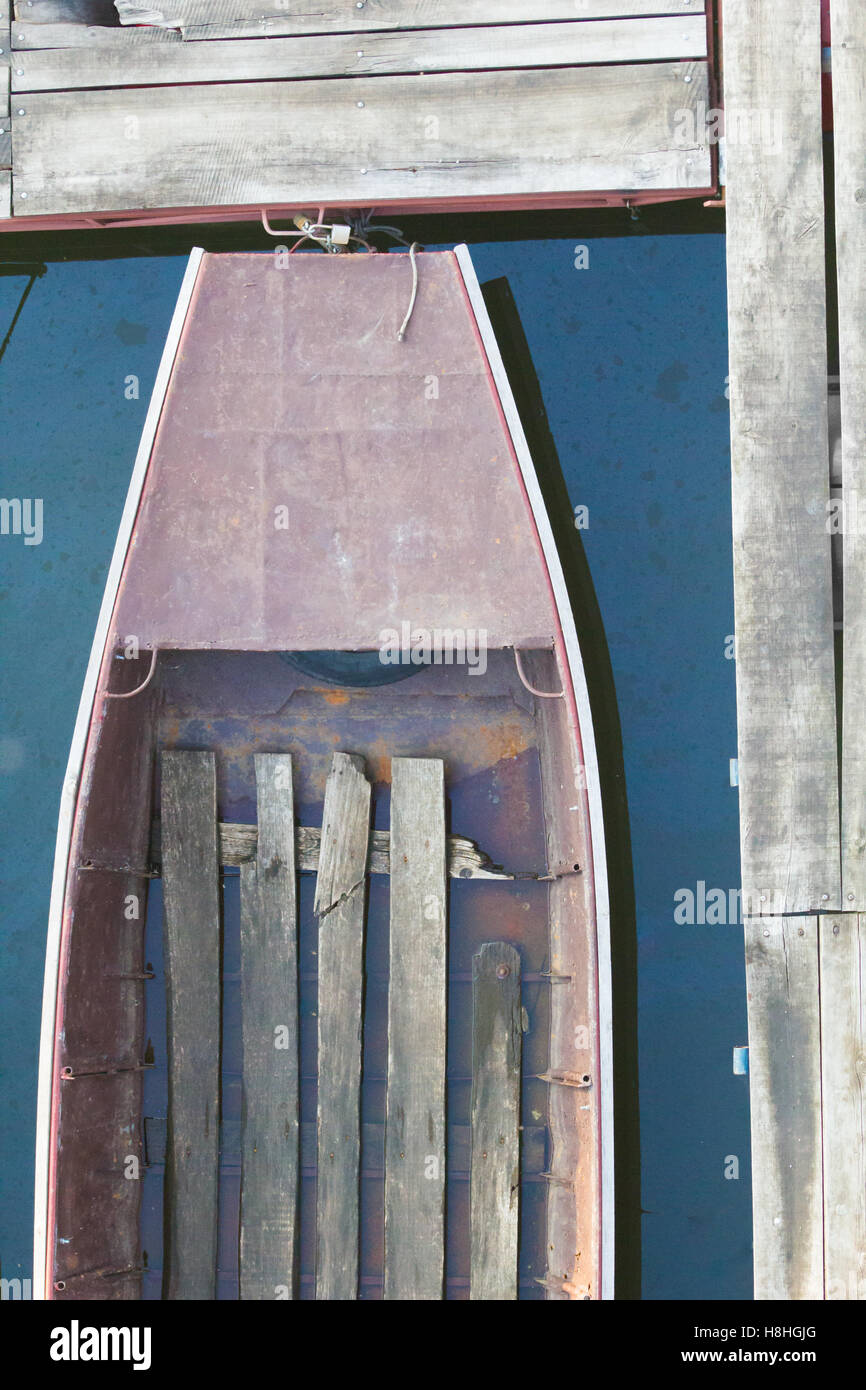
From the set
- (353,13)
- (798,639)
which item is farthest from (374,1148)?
(353,13)

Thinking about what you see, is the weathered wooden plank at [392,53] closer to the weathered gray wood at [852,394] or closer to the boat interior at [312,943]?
the weathered gray wood at [852,394]

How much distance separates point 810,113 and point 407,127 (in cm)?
148

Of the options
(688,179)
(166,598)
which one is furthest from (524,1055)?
(688,179)

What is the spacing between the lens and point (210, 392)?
13.9ft

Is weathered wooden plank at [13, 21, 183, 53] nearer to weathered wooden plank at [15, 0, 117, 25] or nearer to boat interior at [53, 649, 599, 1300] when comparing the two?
weathered wooden plank at [15, 0, 117, 25]

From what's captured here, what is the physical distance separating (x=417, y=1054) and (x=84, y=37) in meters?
4.20

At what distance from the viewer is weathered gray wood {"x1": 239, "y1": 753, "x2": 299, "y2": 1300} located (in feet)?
15.0

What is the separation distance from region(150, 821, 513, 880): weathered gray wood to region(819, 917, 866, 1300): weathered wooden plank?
52.0 inches

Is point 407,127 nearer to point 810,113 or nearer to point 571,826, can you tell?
point 810,113

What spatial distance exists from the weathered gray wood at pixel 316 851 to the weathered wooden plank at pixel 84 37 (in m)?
3.06

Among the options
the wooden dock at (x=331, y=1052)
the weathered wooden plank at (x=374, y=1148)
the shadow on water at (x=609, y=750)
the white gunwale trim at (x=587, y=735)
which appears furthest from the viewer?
the shadow on water at (x=609, y=750)

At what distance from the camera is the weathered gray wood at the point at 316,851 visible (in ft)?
15.2

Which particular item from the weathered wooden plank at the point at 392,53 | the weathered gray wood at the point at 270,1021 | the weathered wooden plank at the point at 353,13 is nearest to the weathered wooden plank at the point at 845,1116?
the weathered gray wood at the point at 270,1021

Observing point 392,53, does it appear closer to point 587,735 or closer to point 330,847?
point 587,735
